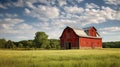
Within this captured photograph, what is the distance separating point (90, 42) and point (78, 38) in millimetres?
6365

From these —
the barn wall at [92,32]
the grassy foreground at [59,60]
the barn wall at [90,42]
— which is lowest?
the grassy foreground at [59,60]

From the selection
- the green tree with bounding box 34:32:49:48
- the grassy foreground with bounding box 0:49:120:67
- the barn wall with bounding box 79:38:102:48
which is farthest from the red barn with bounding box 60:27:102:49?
Result: the grassy foreground with bounding box 0:49:120:67

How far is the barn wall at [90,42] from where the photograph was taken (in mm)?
52331

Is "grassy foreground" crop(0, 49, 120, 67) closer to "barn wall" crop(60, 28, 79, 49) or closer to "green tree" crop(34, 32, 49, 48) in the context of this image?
"barn wall" crop(60, 28, 79, 49)

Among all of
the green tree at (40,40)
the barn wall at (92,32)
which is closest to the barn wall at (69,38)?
the barn wall at (92,32)

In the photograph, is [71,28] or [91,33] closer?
[71,28]

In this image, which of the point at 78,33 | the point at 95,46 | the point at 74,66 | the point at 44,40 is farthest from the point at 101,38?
the point at 74,66

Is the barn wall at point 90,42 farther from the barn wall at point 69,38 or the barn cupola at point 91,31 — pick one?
the barn cupola at point 91,31

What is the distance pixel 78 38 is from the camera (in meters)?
51.2

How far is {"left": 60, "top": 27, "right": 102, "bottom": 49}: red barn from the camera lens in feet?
170

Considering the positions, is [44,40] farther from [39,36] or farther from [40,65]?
[40,65]

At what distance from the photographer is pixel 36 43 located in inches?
2921

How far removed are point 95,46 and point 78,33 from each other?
30.5ft

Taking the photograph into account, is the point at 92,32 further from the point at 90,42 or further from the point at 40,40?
the point at 40,40
